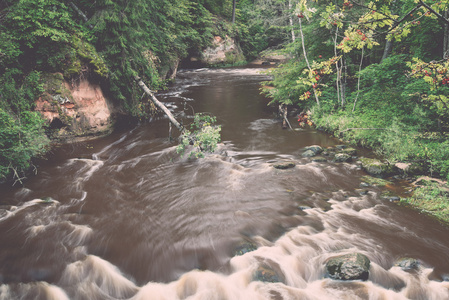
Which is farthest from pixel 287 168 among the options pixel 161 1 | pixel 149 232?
pixel 161 1

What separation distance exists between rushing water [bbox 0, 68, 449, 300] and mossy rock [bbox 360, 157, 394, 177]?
25 centimetres

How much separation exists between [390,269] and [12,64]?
9.60 metres

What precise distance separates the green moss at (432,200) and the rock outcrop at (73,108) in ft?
30.0

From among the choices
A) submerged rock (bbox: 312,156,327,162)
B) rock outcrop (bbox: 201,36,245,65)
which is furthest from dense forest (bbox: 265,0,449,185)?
rock outcrop (bbox: 201,36,245,65)

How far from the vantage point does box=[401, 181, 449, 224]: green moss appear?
15.4 ft

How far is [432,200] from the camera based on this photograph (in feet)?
16.5

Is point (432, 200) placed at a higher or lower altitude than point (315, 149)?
lower

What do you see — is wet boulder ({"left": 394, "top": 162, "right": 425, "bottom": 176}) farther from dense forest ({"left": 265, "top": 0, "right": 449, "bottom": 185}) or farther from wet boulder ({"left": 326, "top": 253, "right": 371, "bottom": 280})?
wet boulder ({"left": 326, "top": 253, "right": 371, "bottom": 280})

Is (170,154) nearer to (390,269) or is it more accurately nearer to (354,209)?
(354,209)

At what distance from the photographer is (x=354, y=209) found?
5.16 meters

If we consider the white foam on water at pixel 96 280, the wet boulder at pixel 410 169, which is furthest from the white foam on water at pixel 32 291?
the wet boulder at pixel 410 169

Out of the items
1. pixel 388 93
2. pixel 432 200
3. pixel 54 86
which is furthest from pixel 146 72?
pixel 432 200

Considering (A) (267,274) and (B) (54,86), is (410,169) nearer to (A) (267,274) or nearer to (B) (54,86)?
(A) (267,274)

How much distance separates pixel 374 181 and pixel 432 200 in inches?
48.1
